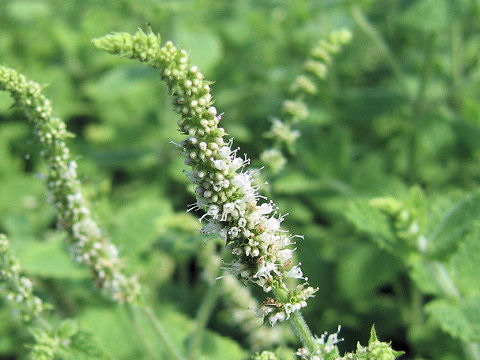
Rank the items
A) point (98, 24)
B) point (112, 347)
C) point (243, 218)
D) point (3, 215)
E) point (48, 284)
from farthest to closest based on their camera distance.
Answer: point (98, 24) < point (3, 215) < point (48, 284) < point (112, 347) < point (243, 218)

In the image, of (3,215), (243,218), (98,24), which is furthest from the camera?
(98,24)

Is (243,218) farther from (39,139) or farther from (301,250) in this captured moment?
(301,250)

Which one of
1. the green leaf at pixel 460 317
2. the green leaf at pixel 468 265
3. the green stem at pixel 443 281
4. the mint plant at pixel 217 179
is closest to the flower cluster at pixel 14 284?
the mint plant at pixel 217 179

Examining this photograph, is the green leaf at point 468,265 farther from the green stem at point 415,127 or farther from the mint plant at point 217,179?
the green stem at point 415,127

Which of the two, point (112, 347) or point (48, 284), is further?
point (48, 284)

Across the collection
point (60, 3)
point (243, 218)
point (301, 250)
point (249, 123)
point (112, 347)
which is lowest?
point (243, 218)

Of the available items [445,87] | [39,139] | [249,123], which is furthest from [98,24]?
[39,139]

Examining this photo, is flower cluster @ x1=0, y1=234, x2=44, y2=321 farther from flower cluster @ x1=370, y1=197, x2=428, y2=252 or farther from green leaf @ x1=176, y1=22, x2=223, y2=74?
green leaf @ x1=176, y1=22, x2=223, y2=74
